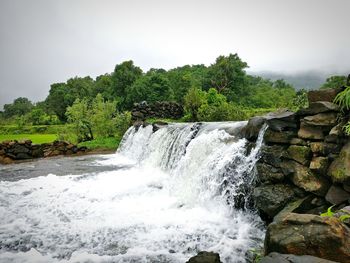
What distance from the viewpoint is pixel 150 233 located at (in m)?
6.59

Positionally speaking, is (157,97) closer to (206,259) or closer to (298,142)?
(298,142)

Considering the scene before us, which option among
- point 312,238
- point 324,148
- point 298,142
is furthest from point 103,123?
point 312,238

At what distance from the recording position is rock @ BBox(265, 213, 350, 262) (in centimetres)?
373

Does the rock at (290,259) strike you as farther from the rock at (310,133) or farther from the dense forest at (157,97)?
the dense forest at (157,97)

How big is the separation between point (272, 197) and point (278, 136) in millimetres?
1748

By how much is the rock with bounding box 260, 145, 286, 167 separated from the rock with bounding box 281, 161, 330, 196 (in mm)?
201

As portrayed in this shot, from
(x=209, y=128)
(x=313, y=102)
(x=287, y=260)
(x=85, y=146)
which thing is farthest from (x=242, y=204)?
(x=85, y=146)

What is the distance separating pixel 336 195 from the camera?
5.98 meters

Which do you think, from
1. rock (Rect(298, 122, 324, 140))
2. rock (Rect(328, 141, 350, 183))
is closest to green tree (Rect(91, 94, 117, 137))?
rock (Rect(298, 122, 324, 140))

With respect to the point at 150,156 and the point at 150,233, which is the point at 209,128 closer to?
the point at 150,156

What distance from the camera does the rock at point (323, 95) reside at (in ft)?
22.8

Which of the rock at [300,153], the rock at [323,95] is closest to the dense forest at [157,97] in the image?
the rock at [323,95]

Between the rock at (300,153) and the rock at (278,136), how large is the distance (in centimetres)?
28

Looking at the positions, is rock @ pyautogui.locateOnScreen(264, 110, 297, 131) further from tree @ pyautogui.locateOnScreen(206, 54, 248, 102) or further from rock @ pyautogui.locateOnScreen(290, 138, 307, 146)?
tree @ pyautogui.locateOnScreen(206, 54, 248, 102)
